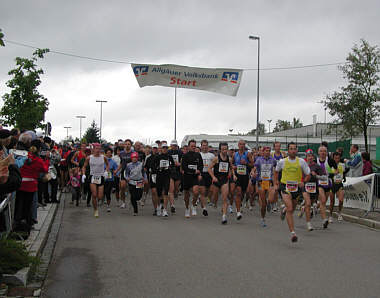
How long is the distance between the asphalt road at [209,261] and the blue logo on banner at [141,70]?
8874 millimetres

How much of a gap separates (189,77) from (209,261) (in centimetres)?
1304

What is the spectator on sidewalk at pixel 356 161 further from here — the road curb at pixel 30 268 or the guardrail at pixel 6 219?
the guardrail at pixel 6 219

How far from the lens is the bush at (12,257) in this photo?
572 centimetres

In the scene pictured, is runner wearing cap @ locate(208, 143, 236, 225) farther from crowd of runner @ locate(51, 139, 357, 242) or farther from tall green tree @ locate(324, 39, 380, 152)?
tall green tree @ locate(324, 39, 380, 152)

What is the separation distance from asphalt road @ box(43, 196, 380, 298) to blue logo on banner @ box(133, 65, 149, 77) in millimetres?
8874

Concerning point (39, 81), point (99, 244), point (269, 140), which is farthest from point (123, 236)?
point (269, 140)

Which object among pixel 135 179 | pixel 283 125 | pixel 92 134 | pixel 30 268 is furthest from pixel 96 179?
pixel 283 125

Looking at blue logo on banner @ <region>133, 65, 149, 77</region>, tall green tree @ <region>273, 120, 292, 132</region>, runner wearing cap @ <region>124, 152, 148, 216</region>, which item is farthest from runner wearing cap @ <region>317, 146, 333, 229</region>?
tall green tree @ <region>273, 120, 292, 132</region>

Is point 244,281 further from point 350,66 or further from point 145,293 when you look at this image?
point 350,66

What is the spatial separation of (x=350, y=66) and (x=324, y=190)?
19.7 meters

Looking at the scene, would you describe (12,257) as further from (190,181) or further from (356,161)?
(356,161)

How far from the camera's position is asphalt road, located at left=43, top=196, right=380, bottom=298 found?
5.57 meters

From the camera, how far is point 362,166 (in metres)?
15.0

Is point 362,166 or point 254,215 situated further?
point 362,166
